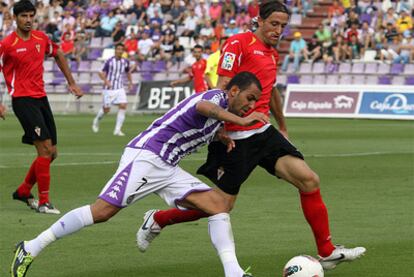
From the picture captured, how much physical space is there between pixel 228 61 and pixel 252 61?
23cm

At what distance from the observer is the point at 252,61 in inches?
369

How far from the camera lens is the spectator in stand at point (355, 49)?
125 ft

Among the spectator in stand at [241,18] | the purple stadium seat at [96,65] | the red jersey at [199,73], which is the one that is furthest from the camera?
the purple stadium seat at [96,65]

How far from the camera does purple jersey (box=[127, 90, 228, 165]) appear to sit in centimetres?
823

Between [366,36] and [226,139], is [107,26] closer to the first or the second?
[366,36]

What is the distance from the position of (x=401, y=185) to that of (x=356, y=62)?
22.2 metres

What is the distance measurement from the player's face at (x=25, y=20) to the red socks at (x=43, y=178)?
4.82ft

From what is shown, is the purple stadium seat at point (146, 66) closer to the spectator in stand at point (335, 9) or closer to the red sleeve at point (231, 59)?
the spectator in stand at point (335, 9)

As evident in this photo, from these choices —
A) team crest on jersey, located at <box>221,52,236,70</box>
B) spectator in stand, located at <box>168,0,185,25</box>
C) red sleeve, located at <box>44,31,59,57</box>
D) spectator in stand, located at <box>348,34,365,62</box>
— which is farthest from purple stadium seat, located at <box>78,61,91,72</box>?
team crest on jersey, located at <box>221,52,236,70</box>

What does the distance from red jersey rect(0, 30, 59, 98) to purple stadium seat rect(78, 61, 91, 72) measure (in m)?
29.7

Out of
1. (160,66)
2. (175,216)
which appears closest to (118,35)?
(160,66)

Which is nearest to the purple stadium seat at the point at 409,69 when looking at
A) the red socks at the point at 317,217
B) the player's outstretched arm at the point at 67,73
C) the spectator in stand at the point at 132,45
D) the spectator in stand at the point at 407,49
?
the spectator in stand at the point at 407,49

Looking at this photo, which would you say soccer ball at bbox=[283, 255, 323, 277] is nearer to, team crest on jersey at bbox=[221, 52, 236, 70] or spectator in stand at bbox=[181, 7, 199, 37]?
team crest on jersey at bbox=[221, 52, 236, 70]

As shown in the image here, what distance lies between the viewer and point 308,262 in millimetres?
8070
